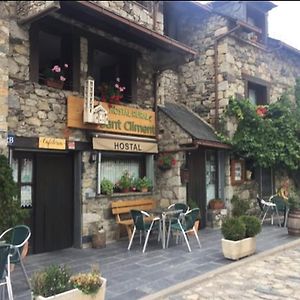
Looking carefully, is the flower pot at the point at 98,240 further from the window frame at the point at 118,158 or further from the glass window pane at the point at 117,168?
the glass window pane at the point at 117,168

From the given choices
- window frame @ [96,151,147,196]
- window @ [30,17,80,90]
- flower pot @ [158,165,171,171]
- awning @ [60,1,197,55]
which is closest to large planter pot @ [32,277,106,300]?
window frame @ [96,151,147,196]

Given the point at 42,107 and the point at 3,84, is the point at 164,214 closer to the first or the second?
the point at 42,107

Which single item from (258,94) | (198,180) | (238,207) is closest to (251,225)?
(198,180)

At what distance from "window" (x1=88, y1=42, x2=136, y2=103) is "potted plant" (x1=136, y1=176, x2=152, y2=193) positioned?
1.96 meters

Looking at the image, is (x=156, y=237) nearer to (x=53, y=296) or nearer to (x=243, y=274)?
(x=243, y=274)

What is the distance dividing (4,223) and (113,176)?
10.5 ft

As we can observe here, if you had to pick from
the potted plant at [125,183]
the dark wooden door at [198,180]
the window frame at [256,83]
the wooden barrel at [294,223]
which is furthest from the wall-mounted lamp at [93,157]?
the window frame at [256,83]

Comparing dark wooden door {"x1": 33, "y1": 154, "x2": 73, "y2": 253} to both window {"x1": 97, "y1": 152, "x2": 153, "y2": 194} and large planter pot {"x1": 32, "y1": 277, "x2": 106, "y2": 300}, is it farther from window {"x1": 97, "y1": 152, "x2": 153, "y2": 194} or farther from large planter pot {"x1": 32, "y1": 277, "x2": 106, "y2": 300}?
large planter pot {"x1": 32, "y1": 277, "x2": 106, "y2": 300}

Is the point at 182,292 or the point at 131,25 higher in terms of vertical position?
the point at 131,25

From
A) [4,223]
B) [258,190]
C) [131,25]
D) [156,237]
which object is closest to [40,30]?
[131,25]

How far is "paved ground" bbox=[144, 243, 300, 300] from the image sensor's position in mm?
4609

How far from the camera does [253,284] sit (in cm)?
509

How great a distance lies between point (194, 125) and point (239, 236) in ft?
13.7

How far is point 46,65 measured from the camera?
7.72 meters
